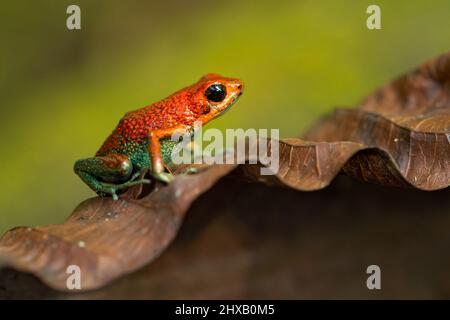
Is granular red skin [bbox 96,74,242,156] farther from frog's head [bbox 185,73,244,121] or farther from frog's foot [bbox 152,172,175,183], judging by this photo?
frog's foot [bbox 152,172,175,183]

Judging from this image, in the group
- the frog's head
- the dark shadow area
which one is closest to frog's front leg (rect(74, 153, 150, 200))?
the frog's head

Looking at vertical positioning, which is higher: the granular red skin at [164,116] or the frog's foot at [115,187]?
the granular red skin at [164,116]

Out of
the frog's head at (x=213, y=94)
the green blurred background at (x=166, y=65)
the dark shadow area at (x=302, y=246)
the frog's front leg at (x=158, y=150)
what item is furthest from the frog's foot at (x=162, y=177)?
the green blurred background at (x=166, y=65)

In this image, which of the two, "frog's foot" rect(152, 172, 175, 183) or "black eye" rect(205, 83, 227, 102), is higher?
"black eye" rect(205, 83, 227, 102)

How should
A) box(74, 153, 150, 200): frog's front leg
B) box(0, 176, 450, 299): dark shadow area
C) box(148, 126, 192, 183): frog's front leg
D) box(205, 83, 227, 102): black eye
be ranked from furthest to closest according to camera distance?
box(205, 83, 227, 102): black eye → box(74, 153, 150, 200): frog's front leg → box(148, 126, 192, 183): frog's front leg → box(0, 176, 450, 299): dark shadow area

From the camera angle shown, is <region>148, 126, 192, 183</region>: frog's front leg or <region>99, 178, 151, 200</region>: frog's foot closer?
<region>148, 126, 192, 183</region>: frog's front leg

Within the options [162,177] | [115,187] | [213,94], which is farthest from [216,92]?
[162,177]

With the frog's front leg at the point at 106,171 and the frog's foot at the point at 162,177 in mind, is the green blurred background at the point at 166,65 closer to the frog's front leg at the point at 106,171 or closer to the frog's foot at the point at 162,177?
the frog's front leg at the point at 106,171

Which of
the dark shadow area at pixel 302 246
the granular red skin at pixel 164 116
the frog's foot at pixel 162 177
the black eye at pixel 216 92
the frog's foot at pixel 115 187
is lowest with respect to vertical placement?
the dark shadow area at pixel 302 246
